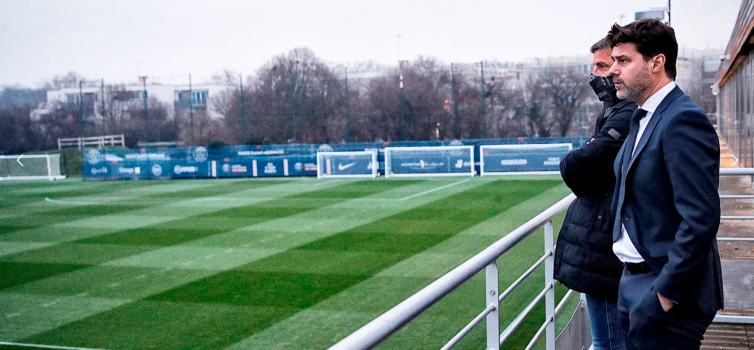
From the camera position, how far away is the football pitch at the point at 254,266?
6738 mm

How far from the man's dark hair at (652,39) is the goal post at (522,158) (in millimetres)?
20679

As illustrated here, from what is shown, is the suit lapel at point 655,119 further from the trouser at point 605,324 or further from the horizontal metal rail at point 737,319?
the horizontal metal rail at point 737,319

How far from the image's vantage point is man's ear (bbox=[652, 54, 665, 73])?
93.7 inches

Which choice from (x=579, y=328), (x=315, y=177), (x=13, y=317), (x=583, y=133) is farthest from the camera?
(x=583, y=133)

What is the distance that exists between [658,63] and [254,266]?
7.91 metres

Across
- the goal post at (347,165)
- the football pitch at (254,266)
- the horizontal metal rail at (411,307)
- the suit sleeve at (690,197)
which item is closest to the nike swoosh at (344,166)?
the goal post at (347,165)

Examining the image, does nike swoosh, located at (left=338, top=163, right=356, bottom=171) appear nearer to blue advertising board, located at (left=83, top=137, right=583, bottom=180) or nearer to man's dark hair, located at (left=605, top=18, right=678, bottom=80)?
blue advertising board, located at (left=83, top=137, right=583, bottom=180)

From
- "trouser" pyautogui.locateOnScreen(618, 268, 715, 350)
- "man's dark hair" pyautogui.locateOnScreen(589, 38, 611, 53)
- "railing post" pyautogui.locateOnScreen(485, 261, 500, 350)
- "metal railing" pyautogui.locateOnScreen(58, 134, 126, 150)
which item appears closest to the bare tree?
"metal railing" pyautogui.locateOnScreen(58, 134, 126, 150)

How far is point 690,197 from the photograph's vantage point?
2.18 metres

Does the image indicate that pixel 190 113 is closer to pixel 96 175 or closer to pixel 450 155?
pixel 96 175

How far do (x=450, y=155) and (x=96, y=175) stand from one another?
14.1 meters

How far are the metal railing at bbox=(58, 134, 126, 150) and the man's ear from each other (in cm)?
3806

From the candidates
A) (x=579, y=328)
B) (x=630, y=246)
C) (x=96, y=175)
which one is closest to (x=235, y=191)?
(x=96, y=175)

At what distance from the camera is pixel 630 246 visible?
8.01 ft
